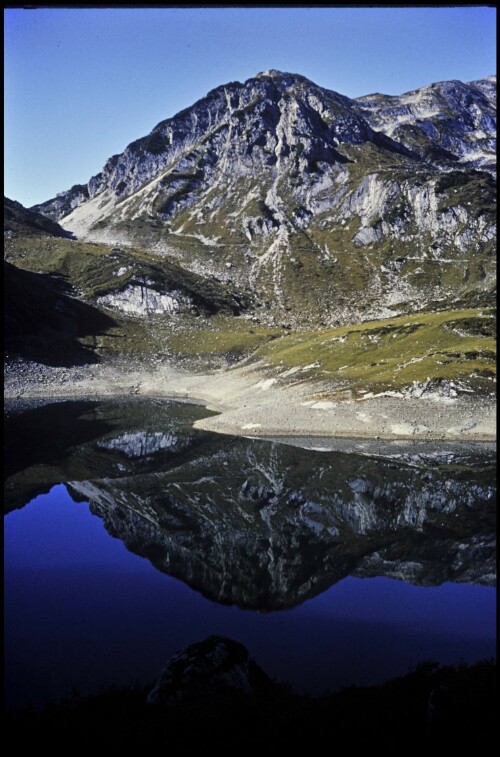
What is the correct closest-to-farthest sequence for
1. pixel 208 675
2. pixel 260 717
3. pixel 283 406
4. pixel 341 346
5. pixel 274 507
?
pixel 260 717 < pixel 208 675 < pixel 274 507 < pixel 283 406 < pixel 341 346

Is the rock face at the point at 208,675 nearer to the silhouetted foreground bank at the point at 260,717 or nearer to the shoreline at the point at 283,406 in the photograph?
the silhouetted foreground bank at the point at 260,717

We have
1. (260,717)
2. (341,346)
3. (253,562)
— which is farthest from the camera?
(341,346)

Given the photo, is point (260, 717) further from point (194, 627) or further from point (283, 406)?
point (283, 406)

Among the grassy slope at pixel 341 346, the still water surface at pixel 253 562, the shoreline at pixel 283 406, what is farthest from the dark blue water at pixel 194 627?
the grassy slope at pixel 341 346

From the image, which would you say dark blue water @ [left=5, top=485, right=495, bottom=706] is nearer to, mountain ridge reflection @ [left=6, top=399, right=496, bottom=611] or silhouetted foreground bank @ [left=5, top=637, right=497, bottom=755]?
mountain ridge reflection @ [left=6, top=399, right=496, bottom=611]

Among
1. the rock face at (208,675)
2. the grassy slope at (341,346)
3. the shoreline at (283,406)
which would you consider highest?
the grassy slope at (341,346)

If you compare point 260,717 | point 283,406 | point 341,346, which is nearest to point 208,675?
point 260,717
